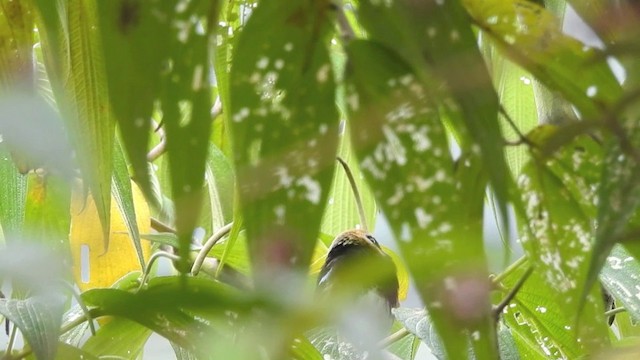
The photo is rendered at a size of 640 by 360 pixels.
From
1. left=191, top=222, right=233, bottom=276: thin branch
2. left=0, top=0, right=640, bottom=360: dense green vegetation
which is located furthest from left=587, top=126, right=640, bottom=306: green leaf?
left=191, top=222, right=233, bottom=276: thin branch

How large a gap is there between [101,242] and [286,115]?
439mm

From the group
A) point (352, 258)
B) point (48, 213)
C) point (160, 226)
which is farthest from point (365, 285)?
point (160, 226)

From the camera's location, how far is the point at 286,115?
0.80ft

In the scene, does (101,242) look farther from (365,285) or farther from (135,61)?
(135,61)

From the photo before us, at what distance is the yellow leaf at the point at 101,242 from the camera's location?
0.65 meters

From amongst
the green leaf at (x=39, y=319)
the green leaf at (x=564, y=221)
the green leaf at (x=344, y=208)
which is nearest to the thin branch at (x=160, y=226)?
the green leaf at (x=344, y=208)

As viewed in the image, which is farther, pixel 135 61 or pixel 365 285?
pixel 365 285

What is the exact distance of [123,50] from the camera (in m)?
0.22

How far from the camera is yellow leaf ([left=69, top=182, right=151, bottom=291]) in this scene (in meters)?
0.65

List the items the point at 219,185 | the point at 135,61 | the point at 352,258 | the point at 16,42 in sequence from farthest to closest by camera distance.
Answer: the point at 219,185
the point at 352,258
the point at 16,42
the point at 135,61

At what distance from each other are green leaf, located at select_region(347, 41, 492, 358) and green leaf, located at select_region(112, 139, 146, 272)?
26 cm

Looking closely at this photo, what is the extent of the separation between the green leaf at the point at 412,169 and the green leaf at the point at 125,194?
26 cm

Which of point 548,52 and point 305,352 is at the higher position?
point 548,52

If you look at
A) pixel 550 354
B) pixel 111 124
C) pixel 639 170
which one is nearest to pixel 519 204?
pixel 639 170
